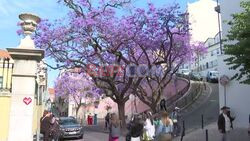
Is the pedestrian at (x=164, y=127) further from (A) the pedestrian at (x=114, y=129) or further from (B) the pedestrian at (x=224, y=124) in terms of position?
(B) the pedestrian at (x=224, y=124)

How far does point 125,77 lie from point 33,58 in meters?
19.7

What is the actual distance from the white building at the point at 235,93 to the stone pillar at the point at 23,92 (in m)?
16.4

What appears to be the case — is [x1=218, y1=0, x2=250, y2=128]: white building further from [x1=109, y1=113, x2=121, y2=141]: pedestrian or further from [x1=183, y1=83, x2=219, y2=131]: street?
[x1=109, y1=113, x2=121, y2=141]: pedestrian

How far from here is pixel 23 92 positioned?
37.9 feet

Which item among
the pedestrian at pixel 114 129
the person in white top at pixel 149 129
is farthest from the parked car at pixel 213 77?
the pedestrian at pixel 114 129

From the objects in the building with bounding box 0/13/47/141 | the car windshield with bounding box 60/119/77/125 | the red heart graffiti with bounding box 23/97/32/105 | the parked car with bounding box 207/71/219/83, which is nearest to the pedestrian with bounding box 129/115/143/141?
the building with bounding box 0/13/47/141

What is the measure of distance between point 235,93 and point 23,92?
17367 mm

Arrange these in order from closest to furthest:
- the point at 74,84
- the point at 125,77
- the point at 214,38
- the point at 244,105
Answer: the point at 244,105, the point at 125,77, the point at 74,84, the point at 214,38

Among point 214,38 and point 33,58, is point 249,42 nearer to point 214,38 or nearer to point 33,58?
point 33,58

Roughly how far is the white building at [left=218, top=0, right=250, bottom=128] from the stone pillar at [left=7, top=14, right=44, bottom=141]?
16.4m

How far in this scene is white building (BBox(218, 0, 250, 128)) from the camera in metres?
25.0

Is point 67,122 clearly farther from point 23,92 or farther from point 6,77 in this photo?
point 23,92

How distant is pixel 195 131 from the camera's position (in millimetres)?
25359

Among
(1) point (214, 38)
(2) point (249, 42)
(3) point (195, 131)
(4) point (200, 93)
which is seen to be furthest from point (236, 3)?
(1) point (214, 38)
